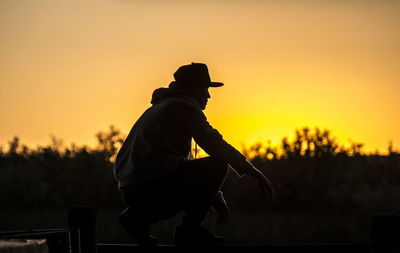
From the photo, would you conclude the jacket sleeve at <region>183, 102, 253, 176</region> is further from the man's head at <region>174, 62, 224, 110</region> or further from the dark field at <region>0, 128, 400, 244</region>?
the dark field at <region>0, 128, 400, 244</region>

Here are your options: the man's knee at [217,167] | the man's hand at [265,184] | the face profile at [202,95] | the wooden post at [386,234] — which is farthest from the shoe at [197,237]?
the wooden post at [386,234]

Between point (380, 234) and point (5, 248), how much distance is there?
8.36ft

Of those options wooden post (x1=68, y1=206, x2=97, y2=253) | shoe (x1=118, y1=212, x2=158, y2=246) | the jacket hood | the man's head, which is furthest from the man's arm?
wooden post (x1=68, y1=206, x2=97, y2=253)

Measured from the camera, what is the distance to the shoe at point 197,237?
5625mm

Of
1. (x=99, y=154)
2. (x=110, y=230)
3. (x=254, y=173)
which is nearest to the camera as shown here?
(x=254, y=173)

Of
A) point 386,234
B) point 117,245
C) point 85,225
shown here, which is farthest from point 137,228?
point 386,234

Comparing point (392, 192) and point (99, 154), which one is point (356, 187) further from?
point (99, 154)

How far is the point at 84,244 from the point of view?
235 inches

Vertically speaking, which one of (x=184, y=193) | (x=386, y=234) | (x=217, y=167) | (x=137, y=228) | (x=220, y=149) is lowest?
(x=386, y=234)

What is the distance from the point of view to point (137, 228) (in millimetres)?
5660

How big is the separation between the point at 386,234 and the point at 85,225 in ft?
7.66

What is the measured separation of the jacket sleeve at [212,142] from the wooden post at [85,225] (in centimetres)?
113

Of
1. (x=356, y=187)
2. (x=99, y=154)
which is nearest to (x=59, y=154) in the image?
(x=99, y=154)

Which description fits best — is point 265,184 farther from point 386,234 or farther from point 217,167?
point 386,234
